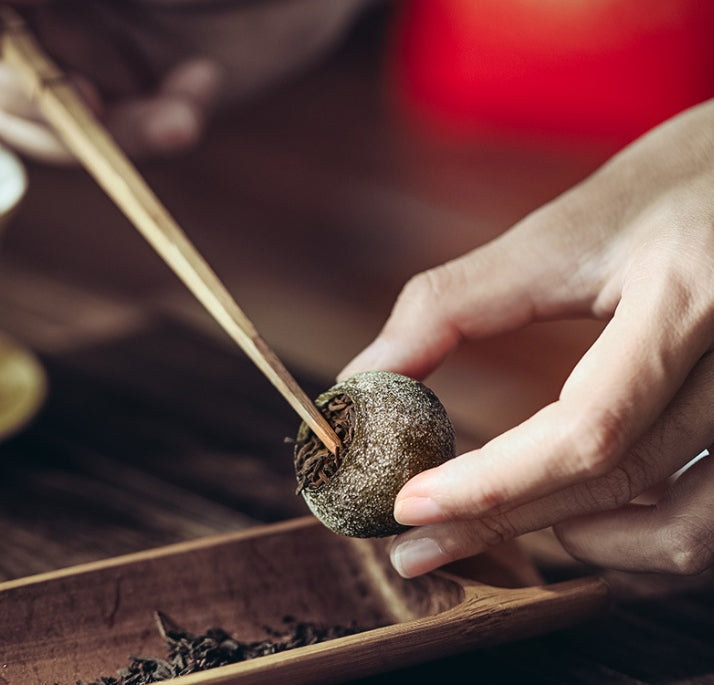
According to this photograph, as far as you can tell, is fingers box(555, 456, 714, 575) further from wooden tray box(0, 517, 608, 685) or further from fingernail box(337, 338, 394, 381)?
fingernail box(337, 338, 394, 381)

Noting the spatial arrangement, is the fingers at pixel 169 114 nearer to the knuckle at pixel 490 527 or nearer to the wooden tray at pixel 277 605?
the wooden tray at pixel 277 605

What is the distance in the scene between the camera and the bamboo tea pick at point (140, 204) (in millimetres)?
879

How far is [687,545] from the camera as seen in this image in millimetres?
829

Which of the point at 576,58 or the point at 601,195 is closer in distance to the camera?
the point at 601,195

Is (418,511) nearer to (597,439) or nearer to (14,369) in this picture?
(597,439)

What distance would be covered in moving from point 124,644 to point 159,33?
130 cm

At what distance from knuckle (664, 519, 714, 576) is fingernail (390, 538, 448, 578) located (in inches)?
8.3

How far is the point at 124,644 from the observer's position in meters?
0.88

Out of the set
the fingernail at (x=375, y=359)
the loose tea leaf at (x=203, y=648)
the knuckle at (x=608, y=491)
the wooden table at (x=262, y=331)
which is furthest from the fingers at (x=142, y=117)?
the knuckle at (x=608, y=491)

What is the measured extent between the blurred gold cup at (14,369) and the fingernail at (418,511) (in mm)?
670

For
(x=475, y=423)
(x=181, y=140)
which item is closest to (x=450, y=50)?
(x=181, y=140)

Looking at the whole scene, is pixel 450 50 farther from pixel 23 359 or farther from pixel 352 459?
pixel 352 459

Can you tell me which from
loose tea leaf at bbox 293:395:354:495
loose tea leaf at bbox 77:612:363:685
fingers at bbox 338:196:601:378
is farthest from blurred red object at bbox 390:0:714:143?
loose tea leaf at bbox 77:612:363:685

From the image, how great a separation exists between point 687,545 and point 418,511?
260 mm
